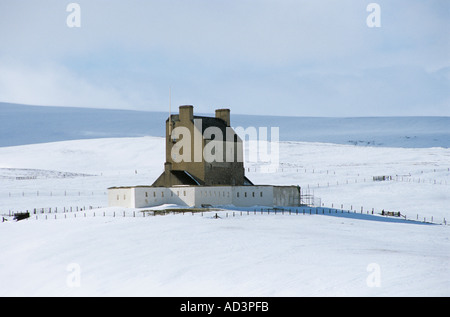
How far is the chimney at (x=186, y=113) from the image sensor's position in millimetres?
64312

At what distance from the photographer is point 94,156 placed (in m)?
122

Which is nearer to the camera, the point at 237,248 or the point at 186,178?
the point at 237,248

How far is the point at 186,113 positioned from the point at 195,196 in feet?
27.3

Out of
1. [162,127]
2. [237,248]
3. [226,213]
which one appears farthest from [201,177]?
[162,127]

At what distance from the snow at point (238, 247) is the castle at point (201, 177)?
9.91 feet

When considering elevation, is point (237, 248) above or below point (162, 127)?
below

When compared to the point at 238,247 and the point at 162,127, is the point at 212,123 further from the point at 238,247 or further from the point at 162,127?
the point at 162,127

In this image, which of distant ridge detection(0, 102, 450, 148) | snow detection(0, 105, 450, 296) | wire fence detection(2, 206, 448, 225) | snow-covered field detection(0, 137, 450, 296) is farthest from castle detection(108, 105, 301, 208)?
distant ridge detection(0, 102, 450, 148)

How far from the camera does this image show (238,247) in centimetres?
3978

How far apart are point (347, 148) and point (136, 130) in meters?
57.8

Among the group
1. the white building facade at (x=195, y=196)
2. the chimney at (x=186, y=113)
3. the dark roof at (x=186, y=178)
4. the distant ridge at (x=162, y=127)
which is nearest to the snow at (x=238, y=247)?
the white building facade at (x=195, y=196)

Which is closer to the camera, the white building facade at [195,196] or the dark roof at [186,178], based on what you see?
the white building facade at [195,196]

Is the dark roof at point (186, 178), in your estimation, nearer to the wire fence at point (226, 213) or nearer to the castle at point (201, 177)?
the castle at point (201, 177)
